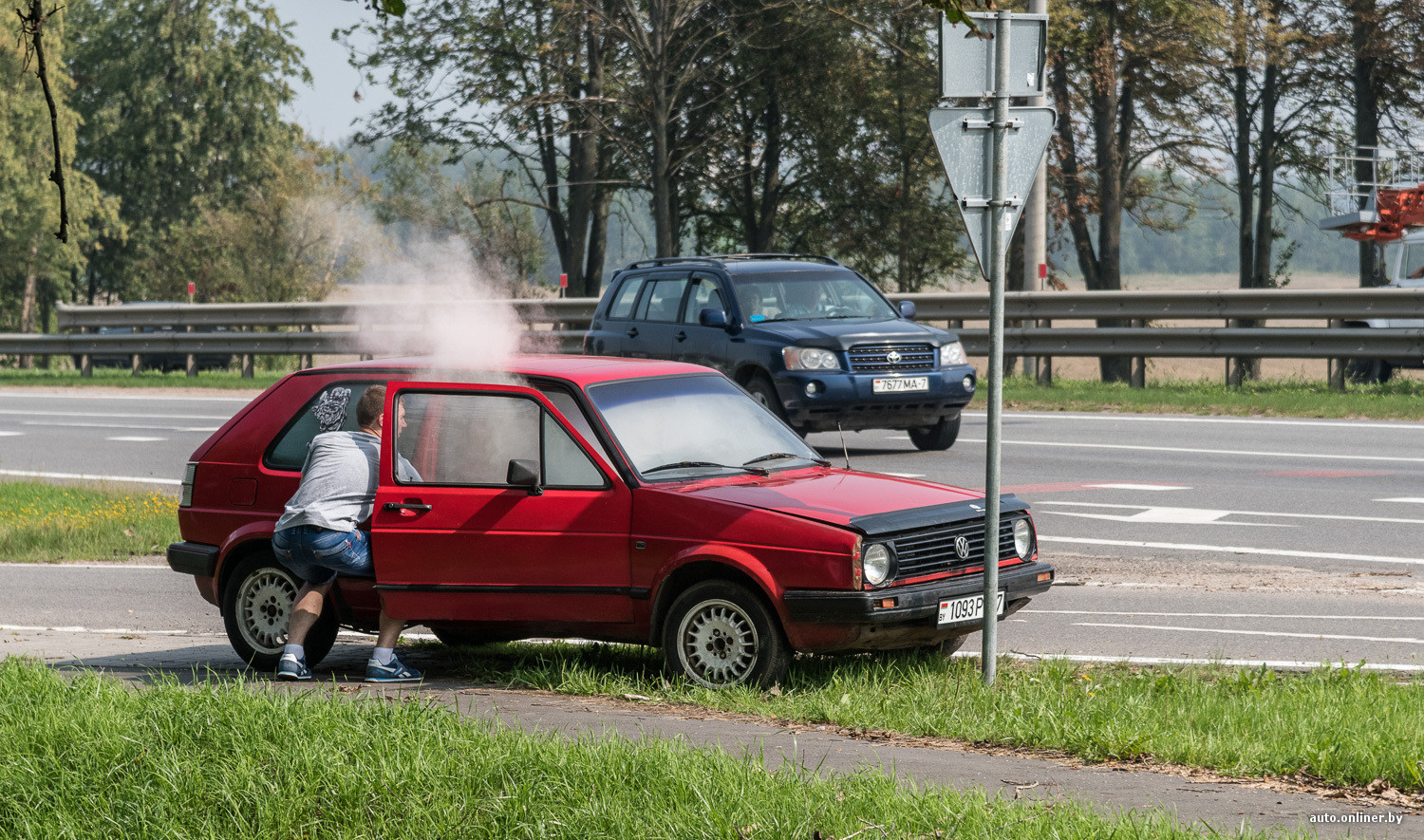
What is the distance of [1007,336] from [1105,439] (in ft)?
20.7

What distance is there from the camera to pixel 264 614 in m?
8.20

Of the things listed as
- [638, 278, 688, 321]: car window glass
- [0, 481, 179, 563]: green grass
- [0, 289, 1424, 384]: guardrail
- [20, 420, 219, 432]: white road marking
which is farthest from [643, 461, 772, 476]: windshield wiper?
[20, 420, 219, 432]: white road marking

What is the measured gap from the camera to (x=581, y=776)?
17.7 feet

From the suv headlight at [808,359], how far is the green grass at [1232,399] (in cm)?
599

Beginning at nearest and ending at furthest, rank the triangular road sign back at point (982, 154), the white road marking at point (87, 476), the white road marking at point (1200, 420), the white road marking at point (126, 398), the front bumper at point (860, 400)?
the triangular road sign back at point (982, 154)
the front bumper at point (860, 400)
the white road marking at point (87, 476)
the white road marking at point (1200, 420)
the white road marking at point (126, 398)

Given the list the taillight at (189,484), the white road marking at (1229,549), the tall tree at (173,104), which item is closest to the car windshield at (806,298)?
the white road marking at (1229,549)

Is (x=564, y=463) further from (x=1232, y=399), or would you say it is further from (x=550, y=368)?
(x=1232, y=399)

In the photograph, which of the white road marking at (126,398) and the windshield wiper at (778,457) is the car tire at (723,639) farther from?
the white road marking at (126,398)

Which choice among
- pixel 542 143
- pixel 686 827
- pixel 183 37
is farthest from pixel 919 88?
pixel 183 37

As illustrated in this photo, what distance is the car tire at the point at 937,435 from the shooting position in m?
16.4

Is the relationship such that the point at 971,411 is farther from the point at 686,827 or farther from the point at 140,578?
the point at 686,827

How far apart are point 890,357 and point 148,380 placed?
1994 cm

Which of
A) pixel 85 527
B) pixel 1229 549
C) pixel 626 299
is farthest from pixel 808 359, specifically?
pixel 85 527

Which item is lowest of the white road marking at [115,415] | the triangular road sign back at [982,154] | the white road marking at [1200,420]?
the white road marking at [115,415]
